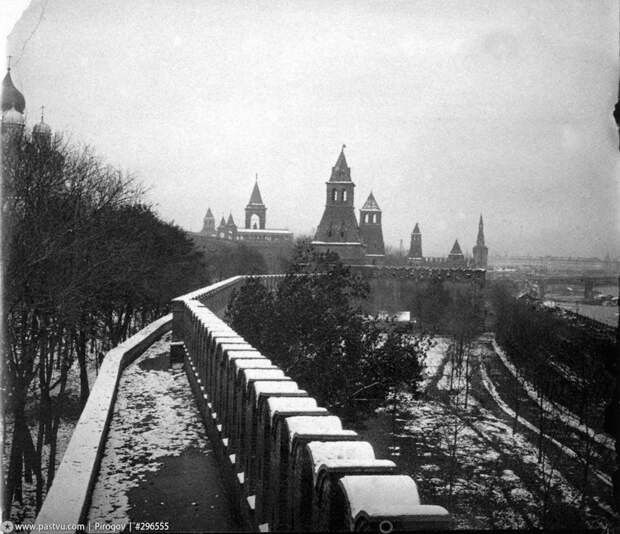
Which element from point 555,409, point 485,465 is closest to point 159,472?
point 485,465

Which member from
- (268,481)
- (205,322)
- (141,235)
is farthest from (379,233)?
(268,481)

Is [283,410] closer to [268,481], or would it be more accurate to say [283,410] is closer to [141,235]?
[268,481]

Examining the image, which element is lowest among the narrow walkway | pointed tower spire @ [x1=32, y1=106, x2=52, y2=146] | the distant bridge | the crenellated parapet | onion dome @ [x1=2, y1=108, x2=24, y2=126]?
the narrow walkway

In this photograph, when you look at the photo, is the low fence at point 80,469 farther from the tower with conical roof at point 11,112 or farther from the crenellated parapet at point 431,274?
the crenellated parapet at point 431,274

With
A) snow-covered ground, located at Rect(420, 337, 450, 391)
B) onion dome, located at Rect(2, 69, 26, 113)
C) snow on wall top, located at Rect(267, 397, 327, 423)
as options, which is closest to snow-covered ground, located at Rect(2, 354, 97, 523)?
onion dome, located at Rect(2, 69, 26, 113)

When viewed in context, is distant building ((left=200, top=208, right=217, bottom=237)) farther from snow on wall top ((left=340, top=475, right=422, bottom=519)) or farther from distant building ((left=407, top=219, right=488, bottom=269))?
snow on wall top ((left=340, top=475, right=422, bottom=519))
